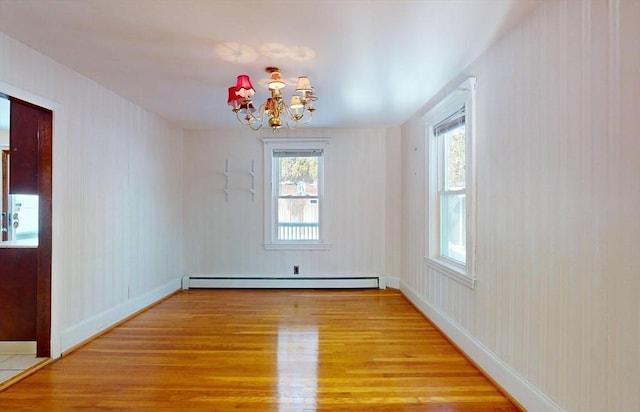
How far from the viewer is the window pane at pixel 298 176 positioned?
4.97 metres

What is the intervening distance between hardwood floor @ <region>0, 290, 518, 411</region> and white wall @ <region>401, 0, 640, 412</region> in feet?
1.63

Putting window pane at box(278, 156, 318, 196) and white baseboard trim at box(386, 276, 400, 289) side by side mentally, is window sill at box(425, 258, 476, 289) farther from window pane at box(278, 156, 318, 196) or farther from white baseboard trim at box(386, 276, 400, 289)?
window pane at box(278, 156, 318, 196)

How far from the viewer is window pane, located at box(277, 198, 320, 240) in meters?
4.98

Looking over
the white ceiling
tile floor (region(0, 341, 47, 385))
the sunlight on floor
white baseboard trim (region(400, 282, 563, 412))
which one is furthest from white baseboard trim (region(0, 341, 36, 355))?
white baseboard trim (region(400, 282, 563, 412))

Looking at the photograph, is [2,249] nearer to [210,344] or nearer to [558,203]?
[210,344]

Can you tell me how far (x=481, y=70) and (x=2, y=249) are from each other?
410 centimetres

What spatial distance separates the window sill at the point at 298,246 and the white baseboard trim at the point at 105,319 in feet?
5.10

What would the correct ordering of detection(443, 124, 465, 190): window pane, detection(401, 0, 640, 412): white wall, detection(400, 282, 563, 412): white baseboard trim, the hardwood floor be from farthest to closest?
detection(443, 124, 465, 190): window pane → the hardwood floor → detection(400, 282, 563, 412): white baseboard trim → detection(401, 0, 640, 412): white wall

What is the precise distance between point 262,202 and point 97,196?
2.19m

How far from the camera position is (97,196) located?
3.18m

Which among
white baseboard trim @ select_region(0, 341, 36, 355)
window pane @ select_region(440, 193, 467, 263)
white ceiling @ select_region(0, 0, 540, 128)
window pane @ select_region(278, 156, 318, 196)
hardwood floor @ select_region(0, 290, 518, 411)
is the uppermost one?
white ceiling @ select_region(0, 0, 540, 128)

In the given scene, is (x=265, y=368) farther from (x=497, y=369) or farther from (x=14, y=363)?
(x=14, y=363)

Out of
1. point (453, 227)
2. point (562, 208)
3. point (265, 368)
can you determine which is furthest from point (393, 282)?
point (562, 208)

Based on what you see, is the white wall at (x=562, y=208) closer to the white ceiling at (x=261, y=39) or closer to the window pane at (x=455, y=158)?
the white ceiling at (x=261, y=39)
